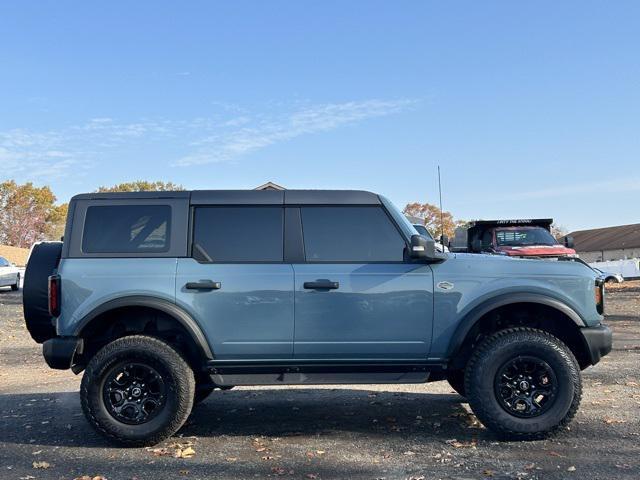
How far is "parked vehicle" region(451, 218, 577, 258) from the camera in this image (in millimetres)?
11977

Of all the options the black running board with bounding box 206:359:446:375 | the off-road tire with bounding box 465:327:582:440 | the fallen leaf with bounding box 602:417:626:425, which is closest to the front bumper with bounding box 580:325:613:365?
the off-road tire with bounding box 465:327:582:440

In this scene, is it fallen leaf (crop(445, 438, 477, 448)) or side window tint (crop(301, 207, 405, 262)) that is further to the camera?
side window tint (crop(301, 207, 405, 262))

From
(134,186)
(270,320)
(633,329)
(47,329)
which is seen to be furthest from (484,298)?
(134,186)

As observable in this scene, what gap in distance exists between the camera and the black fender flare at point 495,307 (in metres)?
5.04

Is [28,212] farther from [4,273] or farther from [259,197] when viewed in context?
[259,197]

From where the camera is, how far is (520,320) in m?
5.43

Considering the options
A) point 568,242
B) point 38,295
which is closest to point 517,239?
point 568,242

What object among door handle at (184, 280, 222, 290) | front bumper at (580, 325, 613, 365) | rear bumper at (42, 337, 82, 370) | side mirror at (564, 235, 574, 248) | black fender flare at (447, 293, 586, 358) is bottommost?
rear bumper at (42, 337, 82, 370)

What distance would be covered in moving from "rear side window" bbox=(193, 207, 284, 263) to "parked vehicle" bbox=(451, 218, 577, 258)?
747 centimetres

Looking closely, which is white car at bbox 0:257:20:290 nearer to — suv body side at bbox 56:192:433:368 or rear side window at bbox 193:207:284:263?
suv body side at bbox 56:192:433:368

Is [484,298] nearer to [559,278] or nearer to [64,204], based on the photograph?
[559,278]

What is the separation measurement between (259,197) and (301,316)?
1134mm

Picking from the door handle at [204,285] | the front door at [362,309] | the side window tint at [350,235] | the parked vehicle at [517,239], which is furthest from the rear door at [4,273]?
the front door at [362,309]

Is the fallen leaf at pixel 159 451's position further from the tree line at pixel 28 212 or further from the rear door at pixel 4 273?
the tree line at pixel 28 212
